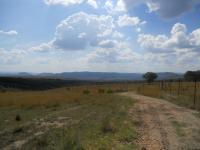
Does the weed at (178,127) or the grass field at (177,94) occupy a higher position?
the weed at (178,127)

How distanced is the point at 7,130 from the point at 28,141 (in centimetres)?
333

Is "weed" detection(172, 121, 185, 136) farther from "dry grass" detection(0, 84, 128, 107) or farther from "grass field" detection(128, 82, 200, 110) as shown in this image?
"dry grass" detection(0, 84, 128, 107)

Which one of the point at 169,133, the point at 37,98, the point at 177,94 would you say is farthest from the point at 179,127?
the point at 177,94

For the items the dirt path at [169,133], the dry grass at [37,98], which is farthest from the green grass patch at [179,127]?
the dry grass at [37,98]

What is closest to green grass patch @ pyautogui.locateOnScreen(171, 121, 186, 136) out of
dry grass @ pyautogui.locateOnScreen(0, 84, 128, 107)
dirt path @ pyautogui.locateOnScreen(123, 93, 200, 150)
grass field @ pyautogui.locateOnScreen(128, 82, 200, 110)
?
dirt path @ pyautogui.locateOnScreen(123, 93, 200, 150)

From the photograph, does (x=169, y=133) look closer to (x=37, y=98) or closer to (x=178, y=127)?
(x=178, y=127)

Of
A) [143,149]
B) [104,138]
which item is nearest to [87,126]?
[104,138]

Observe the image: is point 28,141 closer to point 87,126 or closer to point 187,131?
point 87,126

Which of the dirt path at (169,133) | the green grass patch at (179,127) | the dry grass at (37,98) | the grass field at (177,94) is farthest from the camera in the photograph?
the dry grass at (37,98)

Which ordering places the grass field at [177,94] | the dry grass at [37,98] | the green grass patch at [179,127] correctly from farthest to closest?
the dry grass at [37,98], the grass field at [177,94], the green grass patch at [179,127]

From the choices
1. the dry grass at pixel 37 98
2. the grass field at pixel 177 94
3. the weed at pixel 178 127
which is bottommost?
the dry grass at pixel 37 98

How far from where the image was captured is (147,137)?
11781 mm

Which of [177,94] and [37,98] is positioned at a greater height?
[177,94]

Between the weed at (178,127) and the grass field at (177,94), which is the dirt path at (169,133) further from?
the grass field at (177,94)
